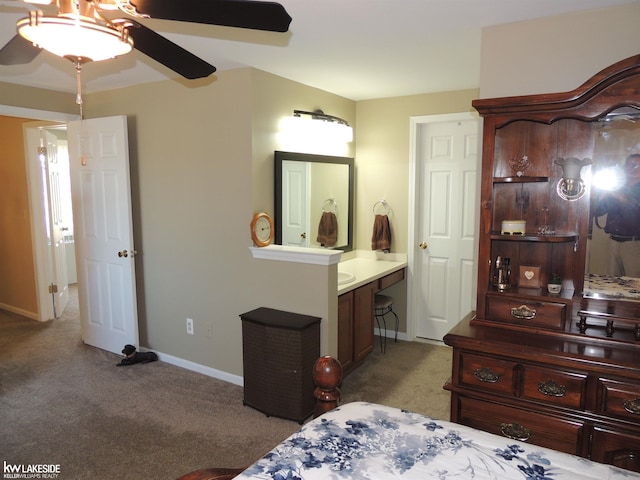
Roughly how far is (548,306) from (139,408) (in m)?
2.63

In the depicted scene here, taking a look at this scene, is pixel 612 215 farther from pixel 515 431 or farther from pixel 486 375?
pixel 515 431

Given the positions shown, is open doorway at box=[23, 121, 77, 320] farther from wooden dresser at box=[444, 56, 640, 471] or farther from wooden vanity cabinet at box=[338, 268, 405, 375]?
wooden dresser at box=[444, 56, 640, 471]

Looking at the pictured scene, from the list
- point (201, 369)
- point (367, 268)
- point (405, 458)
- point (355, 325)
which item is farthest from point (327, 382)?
point (367, 268)

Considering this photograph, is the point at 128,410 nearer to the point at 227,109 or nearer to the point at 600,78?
A: the point at 227,109

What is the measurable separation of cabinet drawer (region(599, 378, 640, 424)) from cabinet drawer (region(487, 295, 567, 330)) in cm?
34

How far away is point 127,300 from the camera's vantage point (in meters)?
3.90

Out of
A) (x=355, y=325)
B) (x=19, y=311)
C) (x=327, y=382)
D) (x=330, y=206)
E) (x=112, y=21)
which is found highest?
(x=112, y=21)

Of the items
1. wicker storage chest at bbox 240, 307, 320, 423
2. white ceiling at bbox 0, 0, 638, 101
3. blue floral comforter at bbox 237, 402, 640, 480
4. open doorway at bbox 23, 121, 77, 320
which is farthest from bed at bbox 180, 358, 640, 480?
open doorway at bbox 23, 121, 77, 320

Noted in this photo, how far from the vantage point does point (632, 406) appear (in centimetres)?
181

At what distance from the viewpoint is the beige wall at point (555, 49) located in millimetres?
2105

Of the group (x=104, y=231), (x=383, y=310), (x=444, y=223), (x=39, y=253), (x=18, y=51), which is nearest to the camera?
(x=18, y=51)

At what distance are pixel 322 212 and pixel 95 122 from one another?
6.88ft

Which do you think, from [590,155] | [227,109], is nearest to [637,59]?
[590,155]

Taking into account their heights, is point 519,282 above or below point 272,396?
above
